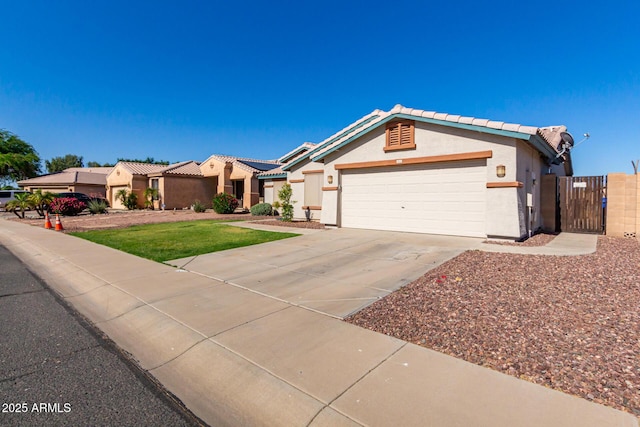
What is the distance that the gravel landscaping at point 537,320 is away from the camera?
3.05 m

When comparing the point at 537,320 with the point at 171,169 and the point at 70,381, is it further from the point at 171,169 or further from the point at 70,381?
the point at 171,169

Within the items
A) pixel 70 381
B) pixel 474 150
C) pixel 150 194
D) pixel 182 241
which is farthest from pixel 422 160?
pixel 150 194

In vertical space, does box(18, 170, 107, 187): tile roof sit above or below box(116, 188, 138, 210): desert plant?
above

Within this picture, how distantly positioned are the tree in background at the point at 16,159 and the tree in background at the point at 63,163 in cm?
2257

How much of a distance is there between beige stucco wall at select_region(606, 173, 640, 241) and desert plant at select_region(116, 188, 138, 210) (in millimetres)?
32727

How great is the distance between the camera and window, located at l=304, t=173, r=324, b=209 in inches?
680

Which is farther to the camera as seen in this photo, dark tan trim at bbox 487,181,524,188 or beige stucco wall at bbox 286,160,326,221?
beige stucco wall at bbox 286,160,326,221

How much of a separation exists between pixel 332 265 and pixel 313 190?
33.8 ft

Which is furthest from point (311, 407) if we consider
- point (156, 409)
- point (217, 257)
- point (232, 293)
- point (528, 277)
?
point (217, 257)

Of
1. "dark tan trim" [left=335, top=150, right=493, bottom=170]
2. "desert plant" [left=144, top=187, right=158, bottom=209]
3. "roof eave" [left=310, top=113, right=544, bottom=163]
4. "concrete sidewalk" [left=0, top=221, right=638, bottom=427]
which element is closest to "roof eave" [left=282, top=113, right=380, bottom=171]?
"roof eave" [left=310, top=113, right=544, bottom=163]

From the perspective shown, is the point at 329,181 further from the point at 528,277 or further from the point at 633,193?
the point at 633,193

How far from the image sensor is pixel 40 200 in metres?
22.8

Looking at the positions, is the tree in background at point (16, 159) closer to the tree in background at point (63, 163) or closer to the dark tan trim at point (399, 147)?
the tree in background at point (63, 163)

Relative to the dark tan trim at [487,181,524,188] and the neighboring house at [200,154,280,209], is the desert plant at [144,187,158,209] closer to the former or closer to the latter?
the neighboring house at [200,154,280,209]
